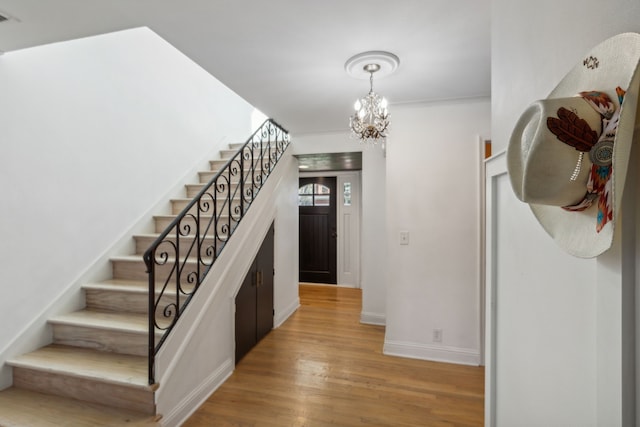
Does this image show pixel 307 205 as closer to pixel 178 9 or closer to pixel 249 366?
pixel 249 366

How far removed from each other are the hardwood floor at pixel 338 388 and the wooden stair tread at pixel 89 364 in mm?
518

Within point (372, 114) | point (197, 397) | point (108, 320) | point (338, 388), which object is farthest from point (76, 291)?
point (372, 114)

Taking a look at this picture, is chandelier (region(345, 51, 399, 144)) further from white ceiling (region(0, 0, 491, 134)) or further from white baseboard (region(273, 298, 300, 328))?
white baseboard (region(273, 298, 300, 328))

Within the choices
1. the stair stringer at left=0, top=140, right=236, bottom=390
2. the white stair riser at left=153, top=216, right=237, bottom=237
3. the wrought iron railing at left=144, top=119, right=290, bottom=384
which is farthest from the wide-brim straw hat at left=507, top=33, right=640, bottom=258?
the stair stringer at left=0, top=140, right=236, bottom=390

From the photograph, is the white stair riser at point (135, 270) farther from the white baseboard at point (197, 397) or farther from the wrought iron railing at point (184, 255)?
the white baseboard at point (197, 397)

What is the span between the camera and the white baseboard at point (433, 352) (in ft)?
8.86

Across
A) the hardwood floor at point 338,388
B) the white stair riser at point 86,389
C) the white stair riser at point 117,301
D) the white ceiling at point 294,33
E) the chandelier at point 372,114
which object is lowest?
the hardwood floor at point 338,388

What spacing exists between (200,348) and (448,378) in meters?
2.06

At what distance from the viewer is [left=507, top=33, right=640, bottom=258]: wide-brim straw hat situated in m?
0.45

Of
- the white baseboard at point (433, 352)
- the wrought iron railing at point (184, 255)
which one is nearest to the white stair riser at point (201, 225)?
the wrought iron railing at point (184, 255)

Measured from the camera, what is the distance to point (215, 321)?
A: 2303mm

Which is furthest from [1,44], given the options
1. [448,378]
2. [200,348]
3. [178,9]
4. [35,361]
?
[448,378]

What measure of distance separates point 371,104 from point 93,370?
8.40 feet

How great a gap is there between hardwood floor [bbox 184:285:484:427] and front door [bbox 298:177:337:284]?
2.34m
